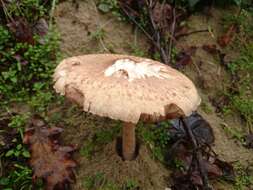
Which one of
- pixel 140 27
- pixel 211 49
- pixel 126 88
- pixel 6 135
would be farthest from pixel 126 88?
pixel 211 49

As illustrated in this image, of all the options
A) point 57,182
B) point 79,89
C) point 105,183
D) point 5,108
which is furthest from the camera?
point 5,108

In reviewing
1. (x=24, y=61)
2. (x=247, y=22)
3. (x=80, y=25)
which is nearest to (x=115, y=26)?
(x=80, y=25)

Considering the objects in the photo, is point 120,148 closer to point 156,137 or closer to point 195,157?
point 156,137

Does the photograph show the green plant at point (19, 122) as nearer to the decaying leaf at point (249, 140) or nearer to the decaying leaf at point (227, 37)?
the decaying leaf at point (249, 140)

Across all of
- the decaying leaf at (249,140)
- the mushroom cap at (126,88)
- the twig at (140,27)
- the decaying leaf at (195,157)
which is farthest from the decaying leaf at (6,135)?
the decaying leaf at (249,140)

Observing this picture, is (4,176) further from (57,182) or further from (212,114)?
(212,114)

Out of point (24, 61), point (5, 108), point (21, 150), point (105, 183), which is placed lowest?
point (105, 183)
